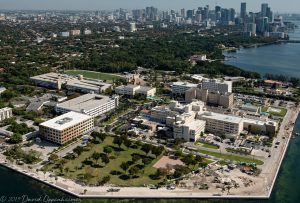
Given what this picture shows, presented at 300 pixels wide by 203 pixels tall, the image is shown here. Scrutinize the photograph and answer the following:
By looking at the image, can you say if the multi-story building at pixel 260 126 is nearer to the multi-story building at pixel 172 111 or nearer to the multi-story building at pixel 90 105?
the multi-story building at pixel 172 111

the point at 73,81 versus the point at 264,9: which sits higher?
the point at 264,9

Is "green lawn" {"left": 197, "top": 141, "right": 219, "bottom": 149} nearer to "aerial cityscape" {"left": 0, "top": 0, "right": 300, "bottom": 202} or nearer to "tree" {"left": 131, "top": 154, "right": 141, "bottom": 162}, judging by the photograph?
"aerial cityscape" {"left": 0, "top": 0, "right": 300, "bottom": 202}

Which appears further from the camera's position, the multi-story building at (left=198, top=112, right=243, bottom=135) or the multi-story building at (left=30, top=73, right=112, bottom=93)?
the multi-story building at (left=30, top=73, right=112, bottom=93)

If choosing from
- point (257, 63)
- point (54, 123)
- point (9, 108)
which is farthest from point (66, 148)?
point (257, 63)

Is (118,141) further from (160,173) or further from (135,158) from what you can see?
(160,173)

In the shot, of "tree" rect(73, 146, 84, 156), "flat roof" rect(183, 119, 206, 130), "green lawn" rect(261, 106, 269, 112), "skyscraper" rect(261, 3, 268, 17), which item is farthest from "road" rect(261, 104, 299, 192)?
"skyscraper" rect(261, 3, 268, 17)

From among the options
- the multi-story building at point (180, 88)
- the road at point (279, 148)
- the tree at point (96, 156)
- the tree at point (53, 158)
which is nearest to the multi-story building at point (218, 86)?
the multi-story building at point (180, 88)

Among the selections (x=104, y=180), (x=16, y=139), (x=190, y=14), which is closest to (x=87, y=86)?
(x=16, y=139)

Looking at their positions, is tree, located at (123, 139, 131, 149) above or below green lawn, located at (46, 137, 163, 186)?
above

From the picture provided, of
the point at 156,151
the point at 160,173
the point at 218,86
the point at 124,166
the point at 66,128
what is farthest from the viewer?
the point at 218,86
